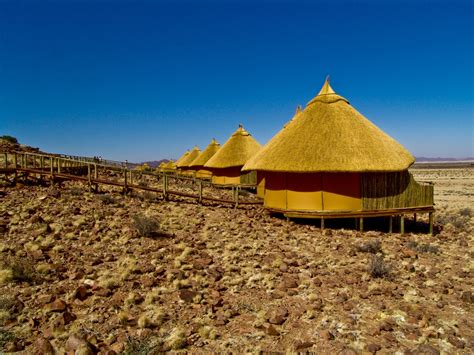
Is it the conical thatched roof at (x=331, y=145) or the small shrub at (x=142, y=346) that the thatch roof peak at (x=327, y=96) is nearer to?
the conical thatched roof at (x=331, y=145)

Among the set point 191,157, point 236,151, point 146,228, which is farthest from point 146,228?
point 191,157

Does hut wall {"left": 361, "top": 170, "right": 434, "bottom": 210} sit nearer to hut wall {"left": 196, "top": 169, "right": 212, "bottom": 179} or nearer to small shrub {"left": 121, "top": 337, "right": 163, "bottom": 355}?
small shrub {"left": 121, "top": 337, "right": 163, "bottom": 355}

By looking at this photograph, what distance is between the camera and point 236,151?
97.6 ft

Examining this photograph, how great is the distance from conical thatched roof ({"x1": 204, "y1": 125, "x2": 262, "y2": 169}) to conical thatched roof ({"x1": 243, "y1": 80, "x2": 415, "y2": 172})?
10747 millimetres

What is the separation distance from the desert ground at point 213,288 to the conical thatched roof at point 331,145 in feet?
10.3

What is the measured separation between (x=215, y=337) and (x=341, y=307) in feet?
9.74

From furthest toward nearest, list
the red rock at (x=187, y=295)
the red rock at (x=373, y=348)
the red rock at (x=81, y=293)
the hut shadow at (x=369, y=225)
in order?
1. the hut shadow at (x=369, y=225)
2. the red rock at (x=187, y=295)
3. the red rock at (x=81, y=293)
4. the red rock at (x=373, y=348)

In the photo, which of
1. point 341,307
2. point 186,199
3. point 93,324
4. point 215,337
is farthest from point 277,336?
point 186,199

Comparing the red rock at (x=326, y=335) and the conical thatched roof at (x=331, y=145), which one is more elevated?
the conical thatched roof at (x=331, y=145)

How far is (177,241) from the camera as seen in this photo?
11422 millimetres

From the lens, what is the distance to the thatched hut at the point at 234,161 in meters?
28.8

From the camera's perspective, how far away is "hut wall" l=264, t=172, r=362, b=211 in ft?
48.8

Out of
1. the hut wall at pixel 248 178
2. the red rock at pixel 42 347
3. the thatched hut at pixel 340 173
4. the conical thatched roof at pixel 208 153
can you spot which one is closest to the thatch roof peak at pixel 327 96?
the thatched hut at pixel 340 173

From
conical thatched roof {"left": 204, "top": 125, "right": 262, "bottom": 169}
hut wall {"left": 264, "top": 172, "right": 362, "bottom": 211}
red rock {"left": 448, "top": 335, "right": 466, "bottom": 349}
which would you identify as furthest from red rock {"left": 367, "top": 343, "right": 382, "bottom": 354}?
conical thatched roof {"left": 204, "top": 125, "right": 262, "bottom": 169}
